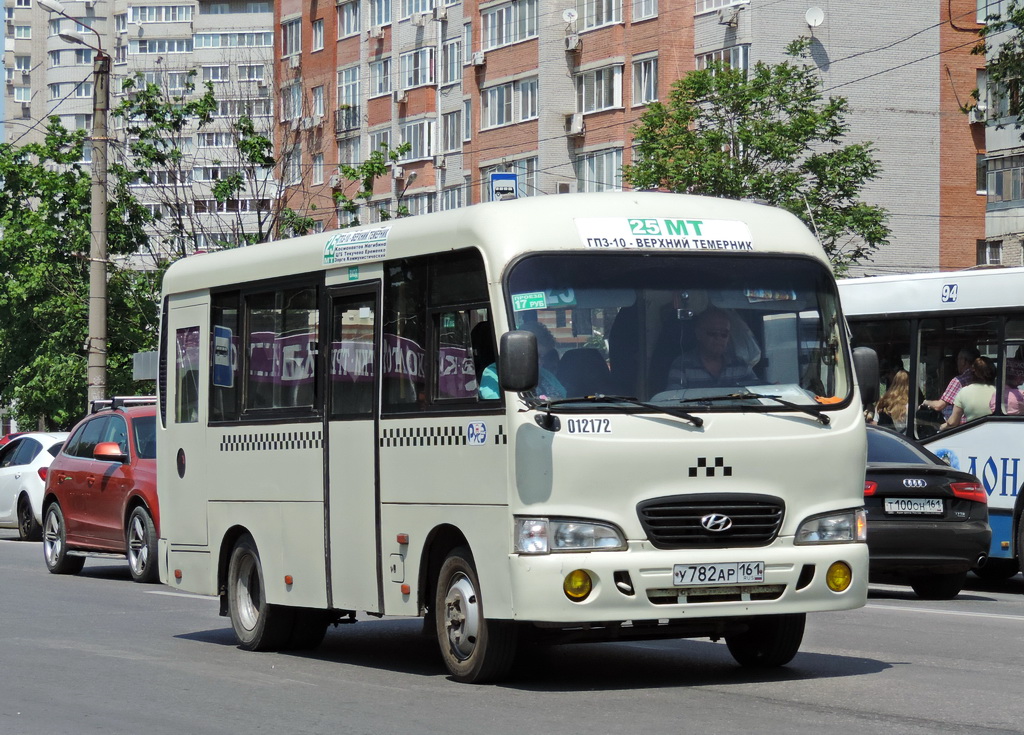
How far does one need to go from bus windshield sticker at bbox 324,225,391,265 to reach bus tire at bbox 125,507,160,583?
8.59 meters

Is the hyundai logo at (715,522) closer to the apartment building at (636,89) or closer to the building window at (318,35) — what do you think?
the apartment building at (636,89)

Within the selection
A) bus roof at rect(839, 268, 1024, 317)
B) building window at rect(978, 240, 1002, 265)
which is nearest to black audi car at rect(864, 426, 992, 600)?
bus roof at rect(839, 268, 1024, 317)

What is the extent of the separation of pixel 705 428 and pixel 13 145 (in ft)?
134

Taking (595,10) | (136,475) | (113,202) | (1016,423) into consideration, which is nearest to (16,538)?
(136,475)

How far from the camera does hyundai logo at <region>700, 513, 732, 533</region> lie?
392 inches

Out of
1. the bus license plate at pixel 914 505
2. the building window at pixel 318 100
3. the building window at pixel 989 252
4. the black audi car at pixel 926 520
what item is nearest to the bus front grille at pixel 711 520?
the black audi car at pixel 926 520

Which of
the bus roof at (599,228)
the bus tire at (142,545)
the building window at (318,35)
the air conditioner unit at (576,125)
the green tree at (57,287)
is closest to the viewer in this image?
the bus roof at (599,228)

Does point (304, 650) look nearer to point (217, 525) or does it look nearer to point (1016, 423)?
point (217, 525)

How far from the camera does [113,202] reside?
147 ft

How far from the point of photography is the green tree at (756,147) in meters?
43.8

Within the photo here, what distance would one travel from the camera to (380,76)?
72.4 meters

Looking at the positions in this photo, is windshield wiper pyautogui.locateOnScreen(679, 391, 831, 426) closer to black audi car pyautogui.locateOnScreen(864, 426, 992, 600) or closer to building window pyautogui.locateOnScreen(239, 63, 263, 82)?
black audi car pyautogui.locateOnScreen(864, 426, 992, 600)

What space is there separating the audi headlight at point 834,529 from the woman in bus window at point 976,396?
788 cm

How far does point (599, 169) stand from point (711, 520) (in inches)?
1945
